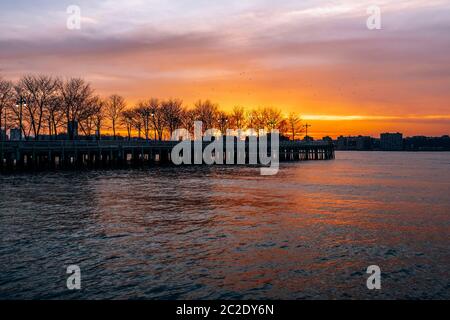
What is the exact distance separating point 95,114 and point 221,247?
283 ft

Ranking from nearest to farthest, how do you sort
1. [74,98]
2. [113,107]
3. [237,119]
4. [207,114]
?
1. [74,98]
2. [113,107]
3. [207,114]
4. [237,119]

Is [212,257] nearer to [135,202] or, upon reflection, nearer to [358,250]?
[358,250]

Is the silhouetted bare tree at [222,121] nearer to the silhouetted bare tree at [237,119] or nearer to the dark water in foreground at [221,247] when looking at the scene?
the silhouetted bare tree at [237,119]

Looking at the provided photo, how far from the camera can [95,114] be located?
97.8 meters

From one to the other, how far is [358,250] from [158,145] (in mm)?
67589

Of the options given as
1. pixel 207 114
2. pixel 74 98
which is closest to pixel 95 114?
pixel 74 98

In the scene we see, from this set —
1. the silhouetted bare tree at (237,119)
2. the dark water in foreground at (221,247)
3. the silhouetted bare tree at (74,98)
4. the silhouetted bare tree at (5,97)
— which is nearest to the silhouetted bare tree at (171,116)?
the silhouetted bare tree at (237,119)

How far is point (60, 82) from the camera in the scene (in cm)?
8675

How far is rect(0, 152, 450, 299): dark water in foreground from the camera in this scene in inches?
492

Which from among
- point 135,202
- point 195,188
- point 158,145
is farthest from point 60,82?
point 135,202

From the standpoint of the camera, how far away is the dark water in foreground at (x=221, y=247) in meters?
12.5

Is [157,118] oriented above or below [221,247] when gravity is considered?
above

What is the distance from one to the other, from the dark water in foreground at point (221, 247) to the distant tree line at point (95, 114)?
40.0m

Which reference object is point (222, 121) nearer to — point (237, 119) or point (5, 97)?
point (237, 119)
